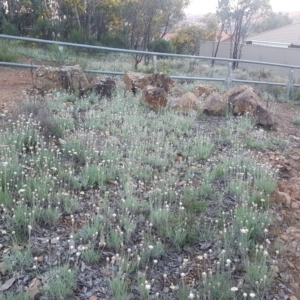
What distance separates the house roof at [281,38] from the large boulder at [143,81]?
2511 centimetres

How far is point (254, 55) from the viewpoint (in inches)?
1216

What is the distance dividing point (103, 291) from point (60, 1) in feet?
69.9

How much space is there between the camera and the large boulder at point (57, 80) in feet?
26.3

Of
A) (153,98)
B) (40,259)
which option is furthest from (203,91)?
(40,259)

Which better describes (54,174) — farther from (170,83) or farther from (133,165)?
(170,83)

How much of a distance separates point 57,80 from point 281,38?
3012 cm

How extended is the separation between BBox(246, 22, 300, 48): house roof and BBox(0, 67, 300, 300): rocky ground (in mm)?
25577

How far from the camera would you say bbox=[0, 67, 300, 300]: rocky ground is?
10.3 ft

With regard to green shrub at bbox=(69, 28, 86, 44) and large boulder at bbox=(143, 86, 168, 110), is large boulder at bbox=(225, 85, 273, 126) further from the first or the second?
green shrub at bbox=(69, 28, 86, 44)

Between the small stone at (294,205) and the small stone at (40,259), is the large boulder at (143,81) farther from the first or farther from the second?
the small stone at (40,259)

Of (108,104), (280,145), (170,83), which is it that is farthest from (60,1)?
(280,145)

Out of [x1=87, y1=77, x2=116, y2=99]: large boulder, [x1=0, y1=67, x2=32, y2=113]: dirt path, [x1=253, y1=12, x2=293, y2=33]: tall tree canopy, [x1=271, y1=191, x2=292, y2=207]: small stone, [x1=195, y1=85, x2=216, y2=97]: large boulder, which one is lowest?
[x1=271, y1=191, x2=292, y2=207]: small stone

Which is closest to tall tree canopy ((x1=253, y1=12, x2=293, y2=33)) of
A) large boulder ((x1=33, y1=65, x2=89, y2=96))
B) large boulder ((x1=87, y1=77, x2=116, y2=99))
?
large boulder ((x1=87, y1=77, x2=116, y2=99))

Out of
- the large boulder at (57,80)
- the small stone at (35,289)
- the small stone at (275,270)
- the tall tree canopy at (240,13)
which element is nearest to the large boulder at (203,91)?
the large boulder at (57,80)
